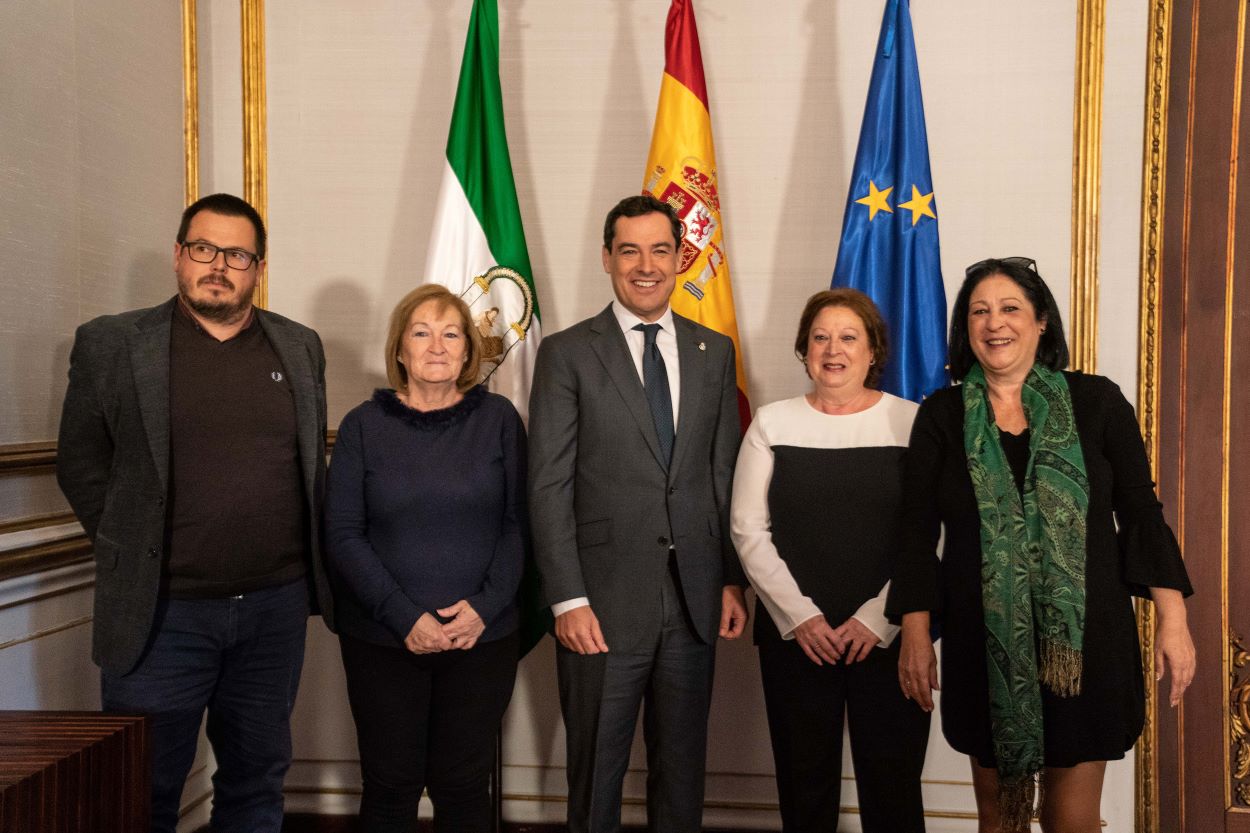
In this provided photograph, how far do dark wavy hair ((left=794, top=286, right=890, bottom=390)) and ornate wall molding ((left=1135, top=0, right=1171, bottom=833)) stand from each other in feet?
3.83

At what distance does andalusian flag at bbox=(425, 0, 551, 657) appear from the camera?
8.55 ft

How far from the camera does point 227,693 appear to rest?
2035 millimetres

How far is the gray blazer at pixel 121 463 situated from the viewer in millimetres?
1868

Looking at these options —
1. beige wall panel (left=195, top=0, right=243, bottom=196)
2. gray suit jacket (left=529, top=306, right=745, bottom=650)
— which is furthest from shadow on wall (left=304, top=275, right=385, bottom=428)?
gray suit jacket (left=529, top=306, right=745, bottom=650)

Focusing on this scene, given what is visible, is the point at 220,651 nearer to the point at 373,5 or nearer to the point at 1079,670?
the point at 1079,670

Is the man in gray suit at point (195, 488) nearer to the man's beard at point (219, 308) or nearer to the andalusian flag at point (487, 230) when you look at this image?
the man's beard at point (219, 308)

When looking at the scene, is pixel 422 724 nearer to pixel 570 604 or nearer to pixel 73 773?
pixel 570 604

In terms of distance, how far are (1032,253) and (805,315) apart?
1.13 meters

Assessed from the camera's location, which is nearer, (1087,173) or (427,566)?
(427,566)

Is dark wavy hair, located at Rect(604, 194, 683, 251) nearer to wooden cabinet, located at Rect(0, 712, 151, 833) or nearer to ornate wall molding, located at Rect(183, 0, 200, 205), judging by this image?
wooden cabinet, located at Rect(0, 712, 151, 833)

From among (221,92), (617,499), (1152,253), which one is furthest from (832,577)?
(221,92)

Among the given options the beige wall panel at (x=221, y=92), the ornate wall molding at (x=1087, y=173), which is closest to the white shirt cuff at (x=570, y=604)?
the ornate wall molding at (x=1087, y=173)

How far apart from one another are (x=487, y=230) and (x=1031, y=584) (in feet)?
5.60

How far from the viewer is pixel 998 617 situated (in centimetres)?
178
